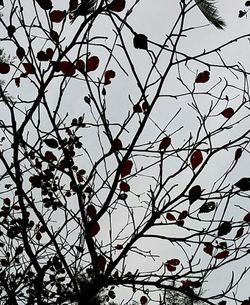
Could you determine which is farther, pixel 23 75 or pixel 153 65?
pixel 23 75

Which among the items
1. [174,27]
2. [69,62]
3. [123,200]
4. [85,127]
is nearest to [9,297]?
[123,200]

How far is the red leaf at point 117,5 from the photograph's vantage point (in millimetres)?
2846

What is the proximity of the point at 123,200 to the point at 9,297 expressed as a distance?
119 cm

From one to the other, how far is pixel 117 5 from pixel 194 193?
132 centimetres

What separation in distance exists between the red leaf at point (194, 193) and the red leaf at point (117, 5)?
1257mm

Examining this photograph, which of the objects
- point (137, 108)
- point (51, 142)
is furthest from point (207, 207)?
point (51, 142)

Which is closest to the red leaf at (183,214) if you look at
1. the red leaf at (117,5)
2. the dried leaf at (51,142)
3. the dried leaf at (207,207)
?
the dried leaf at (207,207)

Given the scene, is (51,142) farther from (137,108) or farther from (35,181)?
(137,108)

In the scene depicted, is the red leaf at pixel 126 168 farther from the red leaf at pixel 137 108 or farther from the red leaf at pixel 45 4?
the red leaf at pixel 45 4

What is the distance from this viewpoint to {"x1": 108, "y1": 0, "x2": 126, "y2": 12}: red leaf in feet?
9.34

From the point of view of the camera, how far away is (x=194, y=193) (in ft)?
9.72

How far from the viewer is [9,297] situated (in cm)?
347

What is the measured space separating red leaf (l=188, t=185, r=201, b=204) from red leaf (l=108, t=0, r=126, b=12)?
4.12 feet

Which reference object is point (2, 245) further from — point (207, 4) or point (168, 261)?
point (207, 4)
